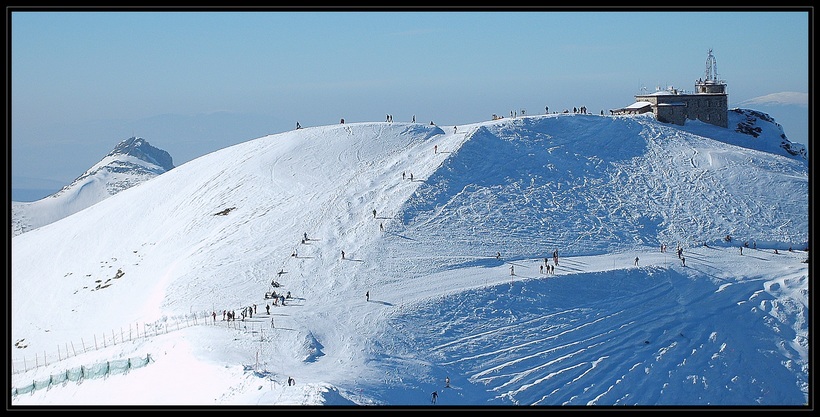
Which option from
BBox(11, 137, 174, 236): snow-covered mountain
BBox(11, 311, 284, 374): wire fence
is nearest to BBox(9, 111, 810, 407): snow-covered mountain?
BBox(11, 311, 284, 374): wire fence

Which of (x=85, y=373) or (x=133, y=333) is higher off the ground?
(x=133, y=333)

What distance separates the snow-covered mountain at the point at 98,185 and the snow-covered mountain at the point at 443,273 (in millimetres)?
79843

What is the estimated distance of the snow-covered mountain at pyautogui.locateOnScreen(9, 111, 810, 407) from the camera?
45.5 m

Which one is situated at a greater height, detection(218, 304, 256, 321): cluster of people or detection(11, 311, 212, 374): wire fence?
detection(218, 304, 256, 321): cluster of people

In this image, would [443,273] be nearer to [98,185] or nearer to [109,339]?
[109,339]

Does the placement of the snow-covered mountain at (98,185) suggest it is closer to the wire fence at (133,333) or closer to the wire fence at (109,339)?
the wire fence at (109,339)

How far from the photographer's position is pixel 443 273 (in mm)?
55062

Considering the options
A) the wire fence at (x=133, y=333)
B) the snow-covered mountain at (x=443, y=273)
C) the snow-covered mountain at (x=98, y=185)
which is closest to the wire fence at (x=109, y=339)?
the wire fence at (x=133, y=333)

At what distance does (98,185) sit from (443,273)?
127962mm

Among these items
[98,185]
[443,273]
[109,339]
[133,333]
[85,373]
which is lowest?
[85,373]

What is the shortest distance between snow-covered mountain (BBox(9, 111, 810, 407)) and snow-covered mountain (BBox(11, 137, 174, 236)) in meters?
79.8

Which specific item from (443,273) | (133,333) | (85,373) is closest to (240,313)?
(133,333)

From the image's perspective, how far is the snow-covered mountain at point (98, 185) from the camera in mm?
153000

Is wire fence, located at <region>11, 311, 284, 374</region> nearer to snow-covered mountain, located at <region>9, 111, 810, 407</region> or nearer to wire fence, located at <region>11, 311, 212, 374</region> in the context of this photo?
wire fence, located at <region>11, 311, 212, 374</region>
